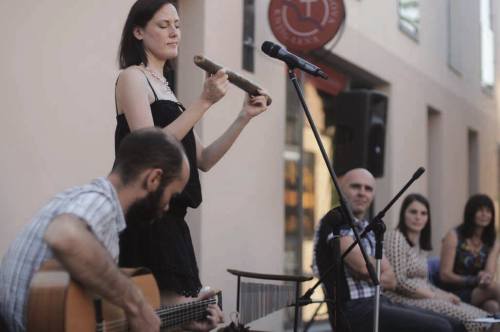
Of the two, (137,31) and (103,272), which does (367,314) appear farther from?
(103,272)

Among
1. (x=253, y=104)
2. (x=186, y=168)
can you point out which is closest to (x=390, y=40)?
Answer: (x=253, y=104)

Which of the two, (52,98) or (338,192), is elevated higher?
(52,98)

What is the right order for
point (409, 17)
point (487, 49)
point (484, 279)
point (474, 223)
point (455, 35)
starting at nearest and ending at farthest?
point (484, 279) < point (474, 223) < point (409, 17) < point (455, 35) < point (487, 49)

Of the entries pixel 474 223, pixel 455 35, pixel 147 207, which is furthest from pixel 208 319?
pixel 455 35

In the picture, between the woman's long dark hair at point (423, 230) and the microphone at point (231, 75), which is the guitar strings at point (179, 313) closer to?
the microphone at point (231, 75)

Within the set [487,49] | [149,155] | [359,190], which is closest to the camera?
[149,155]

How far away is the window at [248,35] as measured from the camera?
271 inches

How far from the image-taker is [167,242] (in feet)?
10.0

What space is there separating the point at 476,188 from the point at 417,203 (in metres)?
9.71

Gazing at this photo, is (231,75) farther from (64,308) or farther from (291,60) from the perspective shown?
(64,308)

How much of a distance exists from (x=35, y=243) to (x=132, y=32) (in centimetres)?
107

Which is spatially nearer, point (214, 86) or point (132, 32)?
point (214, 86)

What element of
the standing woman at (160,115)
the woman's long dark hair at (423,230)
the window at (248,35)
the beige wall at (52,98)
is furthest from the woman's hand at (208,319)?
the window at (248,35)

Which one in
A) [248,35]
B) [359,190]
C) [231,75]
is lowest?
[359,190]
